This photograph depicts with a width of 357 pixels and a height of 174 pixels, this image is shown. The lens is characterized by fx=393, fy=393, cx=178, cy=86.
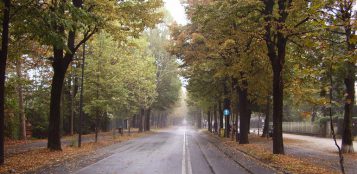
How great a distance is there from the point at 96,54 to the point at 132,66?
912 centimetres

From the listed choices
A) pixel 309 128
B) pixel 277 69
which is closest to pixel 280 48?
pixel 277 69

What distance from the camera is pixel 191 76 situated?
3953 cm

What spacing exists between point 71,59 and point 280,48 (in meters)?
11.4

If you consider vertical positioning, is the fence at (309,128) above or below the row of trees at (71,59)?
below

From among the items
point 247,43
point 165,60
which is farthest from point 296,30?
point 165,60

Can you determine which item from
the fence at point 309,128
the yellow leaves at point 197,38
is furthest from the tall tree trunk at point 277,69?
the fence at point 309,128

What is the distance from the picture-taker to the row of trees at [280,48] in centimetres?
1167

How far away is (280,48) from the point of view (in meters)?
19.0

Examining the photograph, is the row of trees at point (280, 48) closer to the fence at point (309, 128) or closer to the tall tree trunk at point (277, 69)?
the tall tree trunk at point (277, 69)

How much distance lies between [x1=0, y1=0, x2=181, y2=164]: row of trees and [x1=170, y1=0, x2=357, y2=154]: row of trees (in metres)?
3.72

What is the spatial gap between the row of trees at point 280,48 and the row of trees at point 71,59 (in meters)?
3.72

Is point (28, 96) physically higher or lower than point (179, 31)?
lower

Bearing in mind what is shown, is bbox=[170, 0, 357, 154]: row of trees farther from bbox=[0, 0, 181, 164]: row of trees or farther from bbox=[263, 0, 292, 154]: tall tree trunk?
bbox=[0, 0, 181, 164]: row of trees

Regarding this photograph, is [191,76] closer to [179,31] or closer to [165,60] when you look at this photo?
[179,31]
